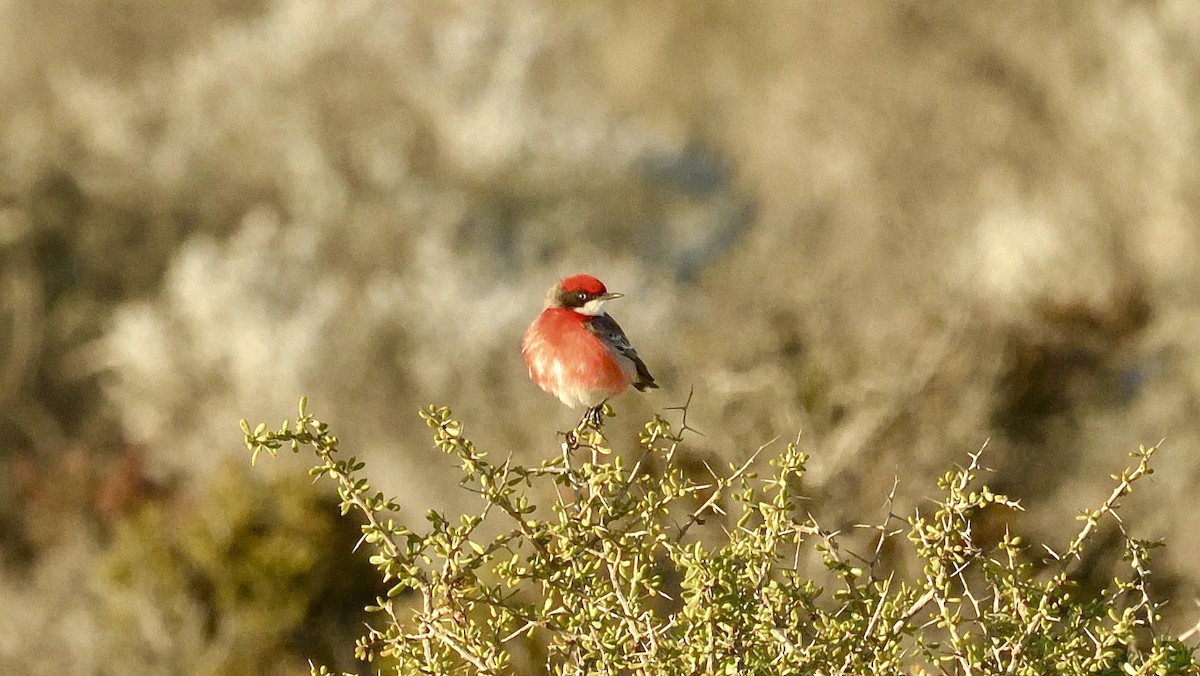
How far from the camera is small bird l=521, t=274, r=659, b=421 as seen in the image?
13.4 ft

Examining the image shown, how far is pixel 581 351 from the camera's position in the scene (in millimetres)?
4094

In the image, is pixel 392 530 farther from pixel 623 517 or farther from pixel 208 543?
pixel 208 543

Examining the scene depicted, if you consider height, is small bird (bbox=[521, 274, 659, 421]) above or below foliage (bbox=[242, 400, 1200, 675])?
above

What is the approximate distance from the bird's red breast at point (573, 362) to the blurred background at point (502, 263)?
2.88 m

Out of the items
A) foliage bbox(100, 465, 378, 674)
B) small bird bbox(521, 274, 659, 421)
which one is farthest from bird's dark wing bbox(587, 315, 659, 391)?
foliage bbox(100, 465, 378, 674)

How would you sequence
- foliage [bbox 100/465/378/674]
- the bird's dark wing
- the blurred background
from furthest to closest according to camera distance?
the blurred background
foliage [bbox 100/465/378/674]
the bird's dark wing

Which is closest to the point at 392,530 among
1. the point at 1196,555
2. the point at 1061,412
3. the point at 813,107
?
the point at 1196,555

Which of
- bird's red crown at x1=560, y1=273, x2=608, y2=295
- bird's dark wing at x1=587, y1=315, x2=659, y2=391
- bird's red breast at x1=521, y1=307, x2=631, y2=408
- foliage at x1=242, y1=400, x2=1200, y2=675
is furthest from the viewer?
bird's red crown at x1=560, y1=273, x2=608, y2=295

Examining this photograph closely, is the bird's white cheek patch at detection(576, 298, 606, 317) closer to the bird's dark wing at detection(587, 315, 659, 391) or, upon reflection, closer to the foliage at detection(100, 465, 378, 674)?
the bird's dark wing at detection(587, 315, 659, 391)

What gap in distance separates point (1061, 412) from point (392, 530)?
917 centimetres

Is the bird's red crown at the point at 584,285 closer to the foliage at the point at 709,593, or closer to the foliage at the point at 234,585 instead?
the foliage at the point at 709,593

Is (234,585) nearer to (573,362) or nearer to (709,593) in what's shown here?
(573,362)

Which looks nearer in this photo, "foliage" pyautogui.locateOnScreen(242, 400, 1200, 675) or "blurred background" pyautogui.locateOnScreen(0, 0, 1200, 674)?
"foliage" pyautogui.locateOnScreen(242, 400, 1200, 675)

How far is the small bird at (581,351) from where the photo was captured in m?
4.07
